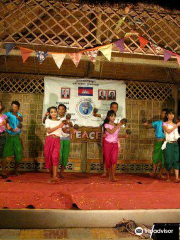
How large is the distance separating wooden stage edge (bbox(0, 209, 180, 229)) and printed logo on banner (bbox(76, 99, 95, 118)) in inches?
150

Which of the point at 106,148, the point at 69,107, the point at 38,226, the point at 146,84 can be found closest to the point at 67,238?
the point at 38,226

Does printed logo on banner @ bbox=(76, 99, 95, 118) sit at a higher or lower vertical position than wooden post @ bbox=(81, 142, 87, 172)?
higher

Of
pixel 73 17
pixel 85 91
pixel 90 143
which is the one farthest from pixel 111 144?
pixel 73 17

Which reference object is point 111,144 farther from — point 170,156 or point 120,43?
point 120,43

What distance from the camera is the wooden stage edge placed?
11.3 feet

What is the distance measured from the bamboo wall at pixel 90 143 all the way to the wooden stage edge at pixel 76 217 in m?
3.53

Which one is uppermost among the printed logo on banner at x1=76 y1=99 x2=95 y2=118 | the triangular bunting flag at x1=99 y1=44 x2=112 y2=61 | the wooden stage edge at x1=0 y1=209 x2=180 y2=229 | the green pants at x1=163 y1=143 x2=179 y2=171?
the triangular bunting flag at x1=99 y1=44 x2=112 y2=61

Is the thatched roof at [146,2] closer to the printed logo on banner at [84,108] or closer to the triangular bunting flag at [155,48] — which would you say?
the triangular bunting flag at [155,48]

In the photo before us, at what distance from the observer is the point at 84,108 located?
716 centimetres

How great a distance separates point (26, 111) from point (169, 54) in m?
4.03

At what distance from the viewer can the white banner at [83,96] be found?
7074 mm

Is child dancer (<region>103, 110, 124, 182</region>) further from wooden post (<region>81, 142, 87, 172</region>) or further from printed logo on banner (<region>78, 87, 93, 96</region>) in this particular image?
printed logo on banner (<region>78, 87, 93, 96</region>)

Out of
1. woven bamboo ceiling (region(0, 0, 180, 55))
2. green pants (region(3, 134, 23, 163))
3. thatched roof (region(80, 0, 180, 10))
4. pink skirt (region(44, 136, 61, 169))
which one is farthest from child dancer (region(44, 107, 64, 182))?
thatched roof (region(80, 0, 180, 10))

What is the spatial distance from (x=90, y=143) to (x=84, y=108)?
1005mm
